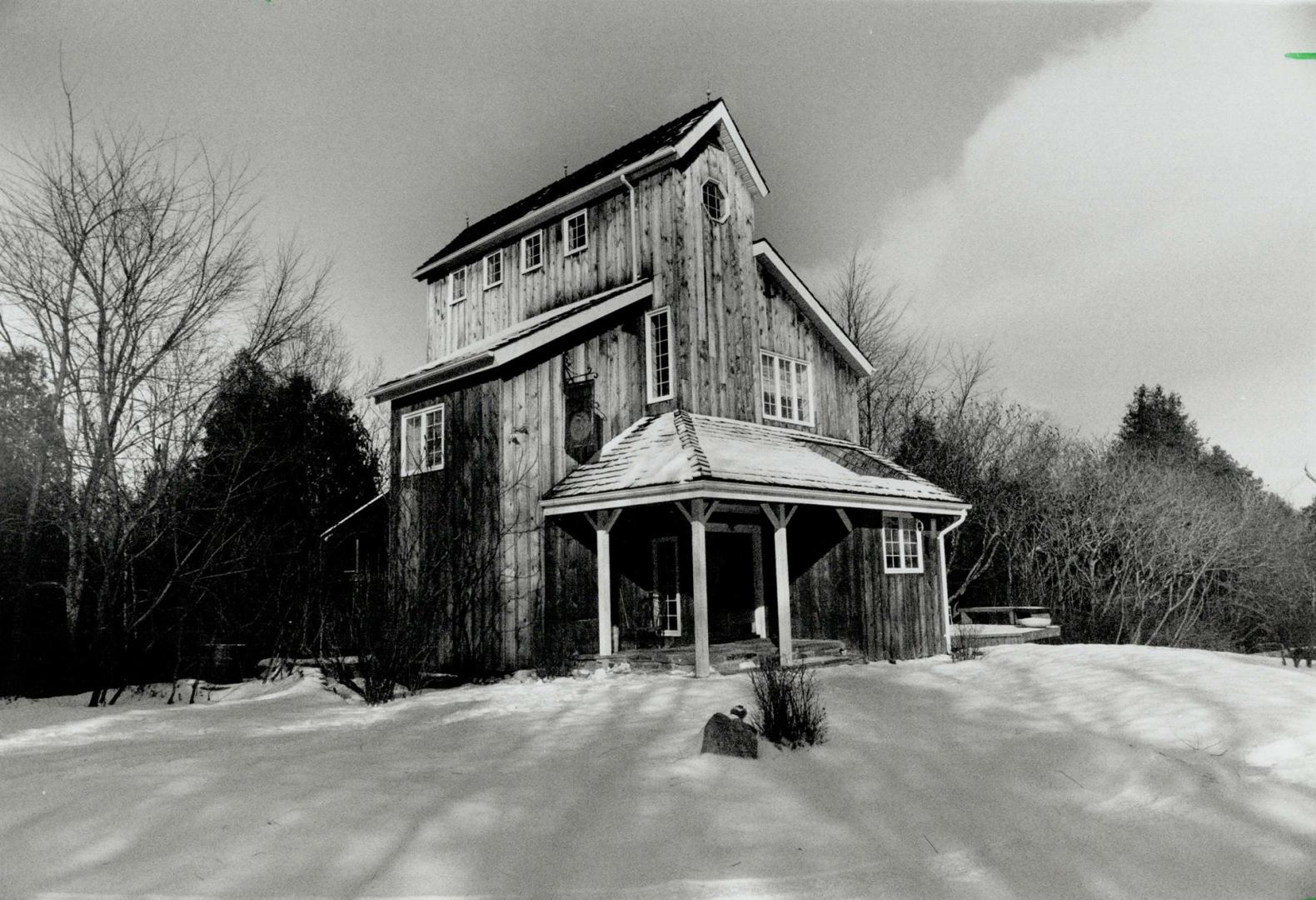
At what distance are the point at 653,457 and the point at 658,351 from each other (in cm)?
291

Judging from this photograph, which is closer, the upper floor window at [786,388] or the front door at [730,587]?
the front door at [730,587]

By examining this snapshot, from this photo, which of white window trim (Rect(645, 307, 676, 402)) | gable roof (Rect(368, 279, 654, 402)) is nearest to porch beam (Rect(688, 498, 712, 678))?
white window trim (Rect(645, 307, 676, 402))

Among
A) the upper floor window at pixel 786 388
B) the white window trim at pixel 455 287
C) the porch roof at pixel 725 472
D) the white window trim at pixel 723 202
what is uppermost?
the white window trim at pixel 723 202

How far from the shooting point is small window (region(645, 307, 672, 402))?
15133 millimetres

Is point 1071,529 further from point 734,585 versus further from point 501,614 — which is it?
point 501,614

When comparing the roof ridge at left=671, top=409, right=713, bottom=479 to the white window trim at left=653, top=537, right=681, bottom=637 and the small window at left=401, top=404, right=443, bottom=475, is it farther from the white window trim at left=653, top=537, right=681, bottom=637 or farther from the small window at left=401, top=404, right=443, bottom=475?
the small window at left=401, top=404, right=443, bottom=475

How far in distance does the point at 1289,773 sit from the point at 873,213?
1275cm

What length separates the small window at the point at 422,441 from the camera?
50.6ft

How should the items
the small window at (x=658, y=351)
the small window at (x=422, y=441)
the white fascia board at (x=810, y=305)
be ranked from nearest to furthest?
the small window at (x=658, y=351), the small window at (x=422, y=441), the white fascia board at (x=810, y=305)

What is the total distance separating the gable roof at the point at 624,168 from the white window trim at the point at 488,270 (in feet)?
1.22

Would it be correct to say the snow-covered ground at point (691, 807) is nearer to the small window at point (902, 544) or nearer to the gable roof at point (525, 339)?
the gable roof at point (525, 339)

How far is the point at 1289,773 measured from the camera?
571 centimetres

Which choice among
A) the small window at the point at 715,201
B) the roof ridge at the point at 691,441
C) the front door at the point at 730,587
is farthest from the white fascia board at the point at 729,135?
the front door at the point at 730,587

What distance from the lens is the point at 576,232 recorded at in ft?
55.0
